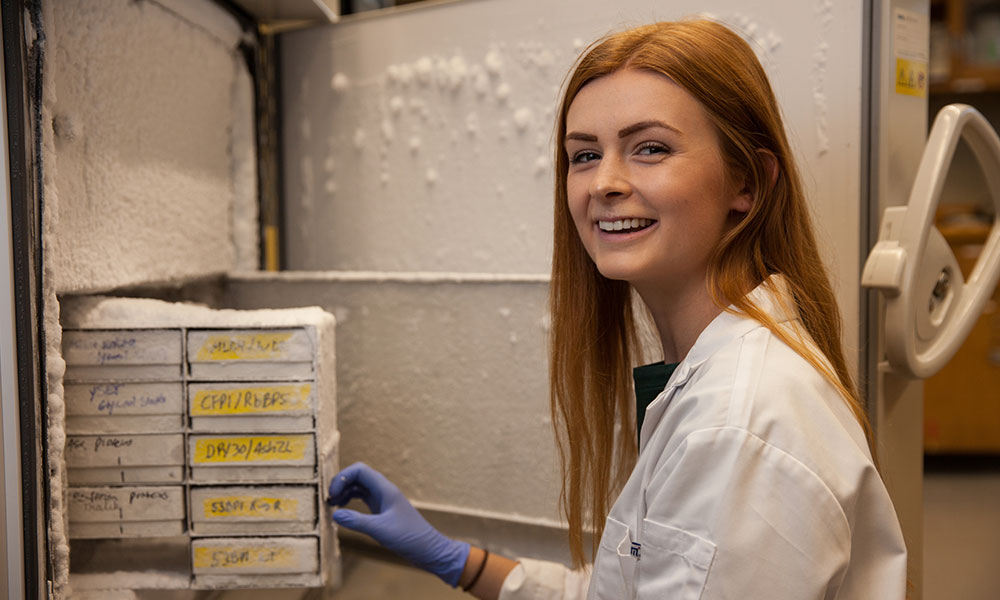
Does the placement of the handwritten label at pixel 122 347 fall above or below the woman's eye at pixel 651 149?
below

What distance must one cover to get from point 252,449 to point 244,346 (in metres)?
0.12

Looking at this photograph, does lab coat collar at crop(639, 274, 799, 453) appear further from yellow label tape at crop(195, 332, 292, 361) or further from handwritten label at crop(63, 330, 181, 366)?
handwritten label at crop(63, 330, 181, 366)

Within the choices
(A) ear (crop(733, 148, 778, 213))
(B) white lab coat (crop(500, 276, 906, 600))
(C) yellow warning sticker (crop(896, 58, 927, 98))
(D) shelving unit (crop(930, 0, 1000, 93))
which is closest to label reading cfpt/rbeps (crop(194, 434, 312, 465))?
(B) white lab coat (crop(500, 276, 906, 600))

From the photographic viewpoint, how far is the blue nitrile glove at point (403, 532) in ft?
3.21

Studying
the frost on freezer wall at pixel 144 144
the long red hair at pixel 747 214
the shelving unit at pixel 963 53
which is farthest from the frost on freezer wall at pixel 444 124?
the shelving unit at pixel 963 53

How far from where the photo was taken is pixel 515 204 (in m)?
1.16

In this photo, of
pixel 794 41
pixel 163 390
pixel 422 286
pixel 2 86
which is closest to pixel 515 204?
pixel 422 286

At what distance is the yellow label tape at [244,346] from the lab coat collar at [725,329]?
445 millimetres

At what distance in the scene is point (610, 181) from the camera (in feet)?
2.33

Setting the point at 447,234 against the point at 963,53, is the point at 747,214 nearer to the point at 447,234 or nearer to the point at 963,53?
the point at 447,234

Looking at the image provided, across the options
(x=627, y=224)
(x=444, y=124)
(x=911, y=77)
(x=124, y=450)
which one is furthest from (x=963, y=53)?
(x=124, y=450)

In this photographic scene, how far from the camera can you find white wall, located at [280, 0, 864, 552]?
3.69 ft

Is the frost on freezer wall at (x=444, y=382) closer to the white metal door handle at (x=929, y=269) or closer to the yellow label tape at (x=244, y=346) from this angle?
the yellow label tape at (x=244, y=346)

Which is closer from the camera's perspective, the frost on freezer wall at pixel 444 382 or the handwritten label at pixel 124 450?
the handwritten label at pixel 124 450
